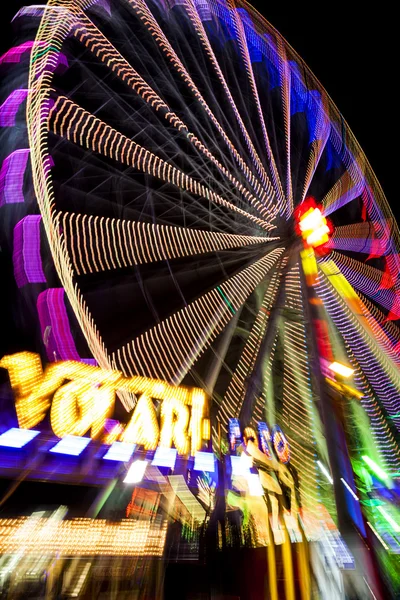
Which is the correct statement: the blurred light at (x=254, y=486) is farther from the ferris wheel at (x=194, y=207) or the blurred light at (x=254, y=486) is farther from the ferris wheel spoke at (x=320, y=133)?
the ferris wheel spoke at (x=320, y=133)

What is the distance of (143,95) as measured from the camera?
30.7ft

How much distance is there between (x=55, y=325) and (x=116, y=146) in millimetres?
4815

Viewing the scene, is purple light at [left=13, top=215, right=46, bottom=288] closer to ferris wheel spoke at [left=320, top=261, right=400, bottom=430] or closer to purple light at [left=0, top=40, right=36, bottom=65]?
purple light at [left=0, top=40, right=36, bottom=65]

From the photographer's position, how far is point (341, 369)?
4.65 m

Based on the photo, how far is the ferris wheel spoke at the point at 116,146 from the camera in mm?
8109

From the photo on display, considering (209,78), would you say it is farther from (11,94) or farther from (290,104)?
(11,94)

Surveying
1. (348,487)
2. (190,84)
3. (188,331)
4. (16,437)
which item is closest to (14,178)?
(16,437)

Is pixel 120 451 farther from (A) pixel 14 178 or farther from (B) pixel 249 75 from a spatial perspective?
(B) pixel 249 75

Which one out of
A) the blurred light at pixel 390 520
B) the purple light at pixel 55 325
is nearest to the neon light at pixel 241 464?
the blurred light at pixel 390 520

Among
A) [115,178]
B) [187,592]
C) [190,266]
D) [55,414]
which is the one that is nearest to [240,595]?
[187,592]

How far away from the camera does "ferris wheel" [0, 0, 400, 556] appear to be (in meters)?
7.40

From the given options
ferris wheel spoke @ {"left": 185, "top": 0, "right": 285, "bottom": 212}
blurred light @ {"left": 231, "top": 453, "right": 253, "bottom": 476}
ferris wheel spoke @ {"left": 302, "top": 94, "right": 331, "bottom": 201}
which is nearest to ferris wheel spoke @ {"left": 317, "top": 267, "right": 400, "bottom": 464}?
blurred light @ {"left": 231, "top": 453, "right": 253, "bottom": 476}

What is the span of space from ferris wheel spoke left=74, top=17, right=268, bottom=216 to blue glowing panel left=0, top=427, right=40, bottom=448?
783 centimetres

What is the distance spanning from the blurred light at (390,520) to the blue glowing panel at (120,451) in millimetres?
4971
